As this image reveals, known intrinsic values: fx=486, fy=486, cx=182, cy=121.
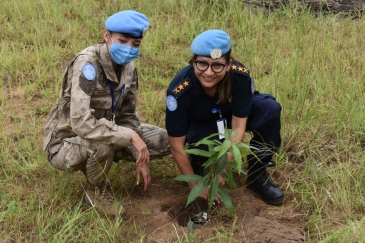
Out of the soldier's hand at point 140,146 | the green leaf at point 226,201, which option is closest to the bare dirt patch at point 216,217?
the green leaf at point 226,201

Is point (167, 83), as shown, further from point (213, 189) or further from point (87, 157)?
point (213, 189)

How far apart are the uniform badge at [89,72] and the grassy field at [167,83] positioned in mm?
708

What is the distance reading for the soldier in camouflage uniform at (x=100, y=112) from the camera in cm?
248

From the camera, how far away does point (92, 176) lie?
106 inches

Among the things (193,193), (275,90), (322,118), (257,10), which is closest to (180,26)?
(257,10)

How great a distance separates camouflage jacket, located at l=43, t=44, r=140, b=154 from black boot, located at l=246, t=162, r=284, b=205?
2.71ft

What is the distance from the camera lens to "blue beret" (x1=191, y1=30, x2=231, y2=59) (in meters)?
2.44

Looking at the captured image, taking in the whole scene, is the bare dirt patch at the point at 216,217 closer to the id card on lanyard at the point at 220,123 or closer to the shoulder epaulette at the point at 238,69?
the id card on lanyard at the point at 220,123

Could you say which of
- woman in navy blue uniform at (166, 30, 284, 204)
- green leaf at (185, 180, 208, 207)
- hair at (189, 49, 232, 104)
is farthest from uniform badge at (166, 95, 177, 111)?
green leaf at (185, 180, 208, 207)

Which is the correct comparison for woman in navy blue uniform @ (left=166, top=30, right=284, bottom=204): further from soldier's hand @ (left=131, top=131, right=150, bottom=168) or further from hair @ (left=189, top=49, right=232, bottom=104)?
soldier's hand @ (left=131, top=131, right=150, bottom=168)

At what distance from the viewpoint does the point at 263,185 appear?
290 centimetres

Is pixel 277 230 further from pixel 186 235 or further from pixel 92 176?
pixel 92 176

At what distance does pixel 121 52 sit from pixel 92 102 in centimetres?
32

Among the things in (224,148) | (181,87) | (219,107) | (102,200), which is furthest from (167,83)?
(224,148)
